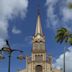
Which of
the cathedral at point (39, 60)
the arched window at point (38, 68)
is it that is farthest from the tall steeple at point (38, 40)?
the arched window at point (38, 68)

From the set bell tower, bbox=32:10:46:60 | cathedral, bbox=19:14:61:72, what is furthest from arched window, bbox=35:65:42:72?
bell tower, bbox=32:10:46:60

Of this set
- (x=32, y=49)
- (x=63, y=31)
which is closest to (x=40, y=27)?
(x=32, y=49)

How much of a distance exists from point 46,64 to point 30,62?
5.76m

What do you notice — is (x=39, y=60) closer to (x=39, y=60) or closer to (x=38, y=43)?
(x=39, y=60)

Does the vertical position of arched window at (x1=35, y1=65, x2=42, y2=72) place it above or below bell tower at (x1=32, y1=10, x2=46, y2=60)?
below

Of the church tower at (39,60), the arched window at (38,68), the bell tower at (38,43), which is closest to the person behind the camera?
the arched window at (38,68)

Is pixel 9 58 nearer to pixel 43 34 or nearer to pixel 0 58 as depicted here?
pixel 0 58

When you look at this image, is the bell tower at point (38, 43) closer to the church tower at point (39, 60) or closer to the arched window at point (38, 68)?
the church tower at point (39, 60)

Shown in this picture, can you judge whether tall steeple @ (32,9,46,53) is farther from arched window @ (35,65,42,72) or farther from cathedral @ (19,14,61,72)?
arched window @ (35,65,42,72)

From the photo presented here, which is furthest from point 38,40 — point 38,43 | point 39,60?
point 39,60

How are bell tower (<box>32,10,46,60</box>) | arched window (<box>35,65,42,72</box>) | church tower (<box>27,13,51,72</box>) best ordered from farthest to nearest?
Answer: bell tower (<box>32,10,46,60</box>) < church tower (<box>27,13,51,72</box>) < arched window (<box>35,65,42,72</box>)

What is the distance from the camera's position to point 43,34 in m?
121

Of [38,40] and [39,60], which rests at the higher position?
[38,40]

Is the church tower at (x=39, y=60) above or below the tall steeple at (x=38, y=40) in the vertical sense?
below
